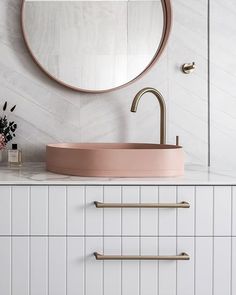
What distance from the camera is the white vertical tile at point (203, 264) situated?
1.39m

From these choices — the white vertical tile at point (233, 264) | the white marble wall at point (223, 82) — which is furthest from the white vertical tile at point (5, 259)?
the white marble wall at point (223, 82)

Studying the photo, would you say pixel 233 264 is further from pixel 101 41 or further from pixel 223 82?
pixel 101 41

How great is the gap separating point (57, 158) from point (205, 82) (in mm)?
772

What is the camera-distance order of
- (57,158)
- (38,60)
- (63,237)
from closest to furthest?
(63,237) → (57,158) → (38,60)

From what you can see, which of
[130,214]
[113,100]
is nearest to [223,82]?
[113,100]

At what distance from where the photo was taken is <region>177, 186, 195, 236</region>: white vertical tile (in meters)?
1.39

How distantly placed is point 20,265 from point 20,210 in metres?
0.17

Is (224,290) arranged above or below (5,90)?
below

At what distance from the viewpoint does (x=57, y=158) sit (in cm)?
155

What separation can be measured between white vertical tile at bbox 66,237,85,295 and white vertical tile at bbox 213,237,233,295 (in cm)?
41

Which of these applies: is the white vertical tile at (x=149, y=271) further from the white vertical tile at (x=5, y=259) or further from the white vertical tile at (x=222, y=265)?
the white vertical tile at (x=5, y=259)

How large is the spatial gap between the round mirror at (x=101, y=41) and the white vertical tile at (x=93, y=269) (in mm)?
732

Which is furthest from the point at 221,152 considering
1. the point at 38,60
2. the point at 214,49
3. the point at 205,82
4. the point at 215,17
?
the point at 38,60

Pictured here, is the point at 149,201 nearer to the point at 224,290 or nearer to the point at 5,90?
the point at 224,290
